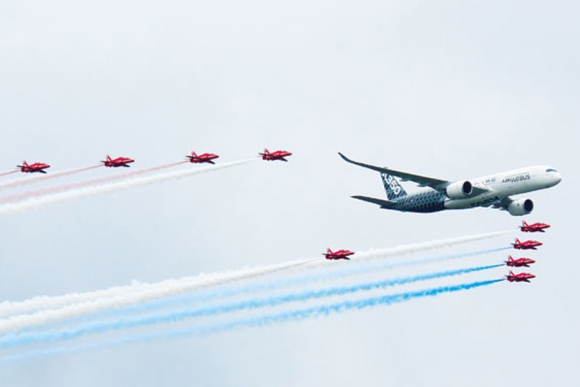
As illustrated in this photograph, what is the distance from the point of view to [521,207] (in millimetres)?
155250

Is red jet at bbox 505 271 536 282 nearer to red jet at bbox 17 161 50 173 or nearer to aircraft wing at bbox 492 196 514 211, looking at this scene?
aircraft wing at bbox 492 196 514 211

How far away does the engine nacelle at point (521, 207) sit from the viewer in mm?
155250

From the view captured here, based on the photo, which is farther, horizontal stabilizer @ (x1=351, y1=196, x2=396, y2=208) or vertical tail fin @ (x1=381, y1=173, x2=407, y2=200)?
vertical tail fin @ (x1=381, y1=173, x2=407, y2=200)

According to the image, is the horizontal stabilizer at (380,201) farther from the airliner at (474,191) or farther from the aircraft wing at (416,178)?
the aircraft wing at (416,178)

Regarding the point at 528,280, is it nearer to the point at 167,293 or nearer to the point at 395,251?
the point at 395,251

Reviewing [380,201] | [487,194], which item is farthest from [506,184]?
[380,201]

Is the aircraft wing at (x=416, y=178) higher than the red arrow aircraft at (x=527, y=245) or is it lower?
higher

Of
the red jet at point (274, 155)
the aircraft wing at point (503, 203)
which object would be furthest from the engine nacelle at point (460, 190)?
the red jet at point (274, 155)

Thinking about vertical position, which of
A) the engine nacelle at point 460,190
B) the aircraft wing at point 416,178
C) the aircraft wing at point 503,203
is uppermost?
the aircraft wing at point 416,178

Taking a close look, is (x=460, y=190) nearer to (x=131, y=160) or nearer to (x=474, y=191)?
(x=474, y=191)

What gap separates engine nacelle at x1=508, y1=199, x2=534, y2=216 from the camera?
15525 cm

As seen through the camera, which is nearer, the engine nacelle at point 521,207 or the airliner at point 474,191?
the airliner at point 474,191

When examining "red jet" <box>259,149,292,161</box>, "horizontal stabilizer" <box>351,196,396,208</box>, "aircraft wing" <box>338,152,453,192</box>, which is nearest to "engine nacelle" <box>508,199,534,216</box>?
"aircraft wing" <box>338,152,453,192</box>

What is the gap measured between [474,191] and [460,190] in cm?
145
